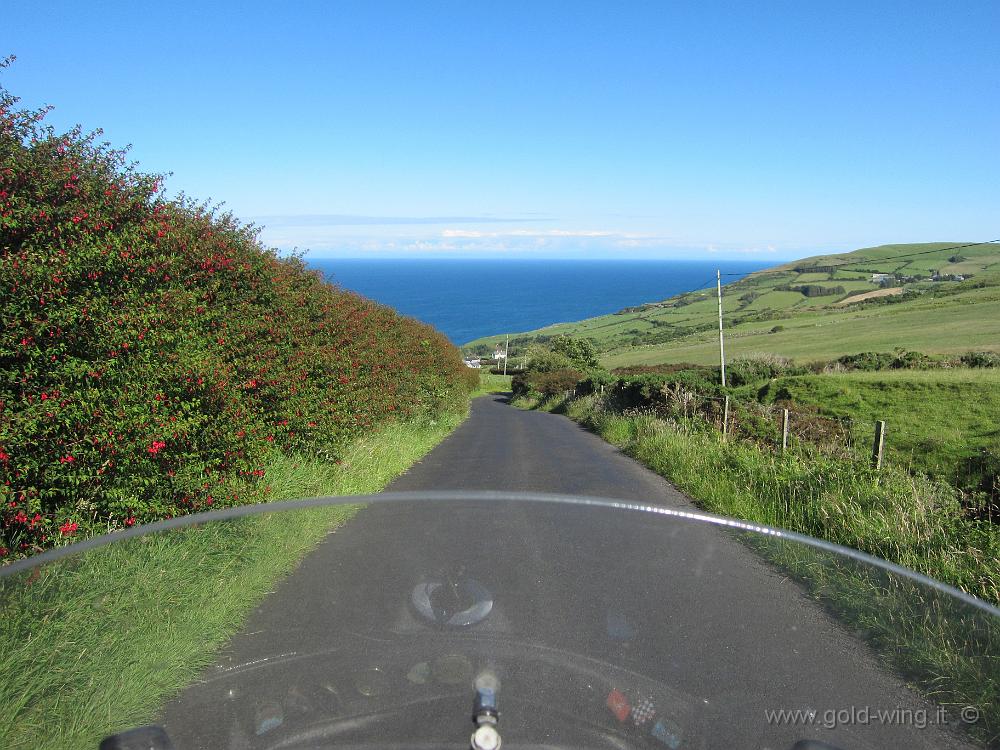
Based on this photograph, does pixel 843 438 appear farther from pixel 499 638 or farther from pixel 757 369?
pixel 757 369

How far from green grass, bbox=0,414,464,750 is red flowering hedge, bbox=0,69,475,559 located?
2.69 m

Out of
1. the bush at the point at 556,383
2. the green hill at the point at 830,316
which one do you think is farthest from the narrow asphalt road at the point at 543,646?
the green hill at the point at 830,316

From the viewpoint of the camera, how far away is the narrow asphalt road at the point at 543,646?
1.89 m

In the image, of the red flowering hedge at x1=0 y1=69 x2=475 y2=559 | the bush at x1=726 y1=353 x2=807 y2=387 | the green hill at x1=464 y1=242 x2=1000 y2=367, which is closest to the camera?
the red flowering hedge at x1=0 y1=69 x2=475 y2=559

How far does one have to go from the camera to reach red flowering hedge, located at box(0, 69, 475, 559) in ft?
15.9

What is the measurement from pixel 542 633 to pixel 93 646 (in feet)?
4.63

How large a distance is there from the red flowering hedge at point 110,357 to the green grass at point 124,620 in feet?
8.84

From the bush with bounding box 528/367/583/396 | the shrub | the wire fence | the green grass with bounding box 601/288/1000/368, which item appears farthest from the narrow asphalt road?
the green grass with bounding box 601/288/1000/368

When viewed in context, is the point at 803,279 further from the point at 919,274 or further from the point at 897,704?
the point at 897,704

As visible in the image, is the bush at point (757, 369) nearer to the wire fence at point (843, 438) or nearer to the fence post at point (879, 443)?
the wire fence at point (843, 438)

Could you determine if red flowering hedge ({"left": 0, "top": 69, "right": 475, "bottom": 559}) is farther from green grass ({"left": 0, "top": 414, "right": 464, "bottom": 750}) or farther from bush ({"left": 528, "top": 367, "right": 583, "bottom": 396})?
bush ({"left": 528, "top": 367, "right": 583, "bottom": 396})

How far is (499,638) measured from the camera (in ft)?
6.82

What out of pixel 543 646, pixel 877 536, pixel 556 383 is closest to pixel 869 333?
pixel 556 383

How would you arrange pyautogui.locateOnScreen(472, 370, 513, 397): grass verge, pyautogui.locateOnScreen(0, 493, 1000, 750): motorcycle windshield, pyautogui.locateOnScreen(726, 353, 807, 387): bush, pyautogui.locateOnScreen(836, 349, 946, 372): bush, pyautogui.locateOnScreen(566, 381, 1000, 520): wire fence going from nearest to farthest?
pyautogui.locateOnScreen(0, 493, 1000, 750): motorcycle windshield → pyautogui.locateOnScreen(566, 381, 1000, 520): wire fence → pyautogui.locateOnScreen(836, 349, 946, 372): bush → pyautogui.locateOnScreen(726, 353, 807, 387): bush → pyautogui.locateOnScreen(472, 370, 513, 397): grass verge
